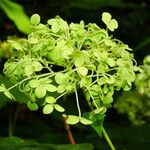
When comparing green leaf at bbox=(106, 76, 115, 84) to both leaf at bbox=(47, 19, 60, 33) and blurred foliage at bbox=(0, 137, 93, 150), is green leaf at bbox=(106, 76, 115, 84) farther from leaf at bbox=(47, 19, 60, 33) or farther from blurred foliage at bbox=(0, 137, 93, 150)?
blurred foliage at bbox=(0, 137, 93, 150)

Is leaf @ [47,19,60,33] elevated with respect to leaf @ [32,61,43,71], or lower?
elevated

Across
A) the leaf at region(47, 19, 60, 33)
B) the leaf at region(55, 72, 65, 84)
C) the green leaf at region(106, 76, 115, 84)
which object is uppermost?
the leaf at region(47, 19, 60, 33)

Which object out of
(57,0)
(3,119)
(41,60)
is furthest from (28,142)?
(57,0)

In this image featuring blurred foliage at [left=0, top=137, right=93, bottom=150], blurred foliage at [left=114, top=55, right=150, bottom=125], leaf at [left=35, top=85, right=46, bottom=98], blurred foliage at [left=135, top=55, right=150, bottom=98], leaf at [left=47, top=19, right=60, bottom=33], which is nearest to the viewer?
leaf at [left=35, top=85, right=46, bottom=98]

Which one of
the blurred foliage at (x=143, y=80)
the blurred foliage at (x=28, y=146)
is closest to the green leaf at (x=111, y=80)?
the blurred foliage at (x=28, y=146)

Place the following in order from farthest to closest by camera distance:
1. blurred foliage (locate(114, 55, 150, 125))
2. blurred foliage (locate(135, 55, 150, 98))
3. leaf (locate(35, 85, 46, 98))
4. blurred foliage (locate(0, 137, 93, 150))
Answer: blurred foliage (locate(114, 55, 150, 125)) < blurred foliage (locate(135, 55, 150, 98)) < blurred foliage (locate(0, 137, 93, 150)) < leaf (locate(35, 85, 46, 98))

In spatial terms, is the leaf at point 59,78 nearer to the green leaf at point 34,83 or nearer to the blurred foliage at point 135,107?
the green leaf at point 34,83

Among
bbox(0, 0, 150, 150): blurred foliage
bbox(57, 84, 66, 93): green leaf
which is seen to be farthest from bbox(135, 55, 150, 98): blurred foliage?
bbox(57, 84, 66, 93): green leaf

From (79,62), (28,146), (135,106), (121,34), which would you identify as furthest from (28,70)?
(121,34)

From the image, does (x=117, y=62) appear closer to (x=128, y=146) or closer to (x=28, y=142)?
(x=28, y=142)

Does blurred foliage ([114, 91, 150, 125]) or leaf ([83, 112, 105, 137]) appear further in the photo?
blurred foliage ([114, 91, 150, 125])

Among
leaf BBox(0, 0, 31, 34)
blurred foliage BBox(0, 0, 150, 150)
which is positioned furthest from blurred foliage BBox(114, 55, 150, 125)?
leaf BBox(0, 0, 31, 34)
